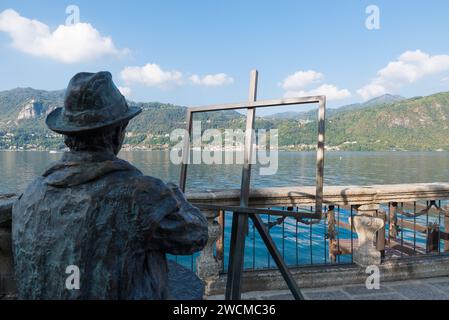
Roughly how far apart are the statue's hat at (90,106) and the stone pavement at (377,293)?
3.22 meters

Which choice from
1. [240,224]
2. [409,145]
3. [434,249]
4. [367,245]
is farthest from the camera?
[409,145]

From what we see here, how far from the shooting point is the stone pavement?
426cm

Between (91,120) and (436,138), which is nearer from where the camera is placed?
(91,120)

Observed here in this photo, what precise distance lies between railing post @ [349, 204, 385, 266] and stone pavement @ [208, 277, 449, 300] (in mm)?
335

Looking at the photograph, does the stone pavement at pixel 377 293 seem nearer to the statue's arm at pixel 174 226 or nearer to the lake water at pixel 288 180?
the lake water at pixel 288 180

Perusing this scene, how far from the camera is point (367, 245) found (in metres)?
4.78

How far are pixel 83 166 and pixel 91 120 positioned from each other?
213 millimetres

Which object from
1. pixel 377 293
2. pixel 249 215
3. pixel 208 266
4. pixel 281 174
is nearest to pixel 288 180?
pixel 281 174

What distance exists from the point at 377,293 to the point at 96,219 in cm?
402

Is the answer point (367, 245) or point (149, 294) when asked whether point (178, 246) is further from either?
point (367, 245)

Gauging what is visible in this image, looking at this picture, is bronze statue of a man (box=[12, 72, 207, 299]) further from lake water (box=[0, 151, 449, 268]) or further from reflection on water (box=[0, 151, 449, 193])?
reflection on water (box=[0, 151, 449, 193])

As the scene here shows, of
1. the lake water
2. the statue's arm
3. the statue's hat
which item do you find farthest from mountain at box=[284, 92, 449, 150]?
the statue's hat

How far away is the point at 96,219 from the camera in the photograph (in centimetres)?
154
